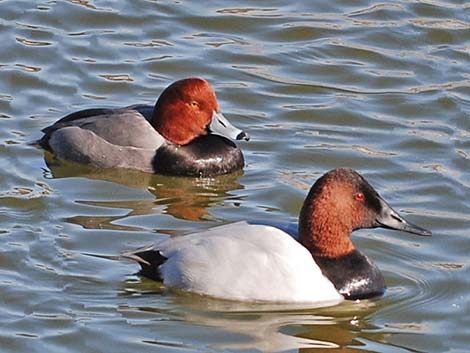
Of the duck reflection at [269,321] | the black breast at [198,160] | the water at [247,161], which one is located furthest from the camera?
the black breast at [198,160]

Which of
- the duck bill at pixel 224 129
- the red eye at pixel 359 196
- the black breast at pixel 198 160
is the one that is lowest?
the black breast at pixel 198 160

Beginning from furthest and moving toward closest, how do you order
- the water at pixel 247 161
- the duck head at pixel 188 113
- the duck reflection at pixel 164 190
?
the duck head at pixel 188 113 < the duck reflection at pixel 164 190 < the water at pixel 247 161

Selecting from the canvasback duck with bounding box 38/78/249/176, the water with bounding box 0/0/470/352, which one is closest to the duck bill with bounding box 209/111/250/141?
the canvasback duck with bounding box 38/78/249/176

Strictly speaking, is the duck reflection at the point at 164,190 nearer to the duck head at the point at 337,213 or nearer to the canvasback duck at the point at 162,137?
the canvasback duck at the point at 162,137

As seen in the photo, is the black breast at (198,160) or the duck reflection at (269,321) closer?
the duck reflection at (269,321)

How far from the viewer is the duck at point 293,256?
874cm

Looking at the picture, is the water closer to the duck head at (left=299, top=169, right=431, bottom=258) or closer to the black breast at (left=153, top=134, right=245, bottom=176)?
the black breast at (left=153, top=134, right=245, bottom=176)

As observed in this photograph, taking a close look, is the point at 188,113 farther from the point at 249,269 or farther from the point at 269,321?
the point at 269,321

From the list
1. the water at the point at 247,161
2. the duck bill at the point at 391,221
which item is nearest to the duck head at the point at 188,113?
the water at the point at 247,161

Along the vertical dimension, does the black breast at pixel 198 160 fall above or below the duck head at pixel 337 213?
below

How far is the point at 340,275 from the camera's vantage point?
8922 mm

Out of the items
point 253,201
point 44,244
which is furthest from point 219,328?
point 253,201

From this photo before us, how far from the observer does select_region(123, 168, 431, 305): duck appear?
8742mm

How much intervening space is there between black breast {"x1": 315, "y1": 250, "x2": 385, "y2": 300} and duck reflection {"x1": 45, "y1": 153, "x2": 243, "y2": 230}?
1.75 meters
